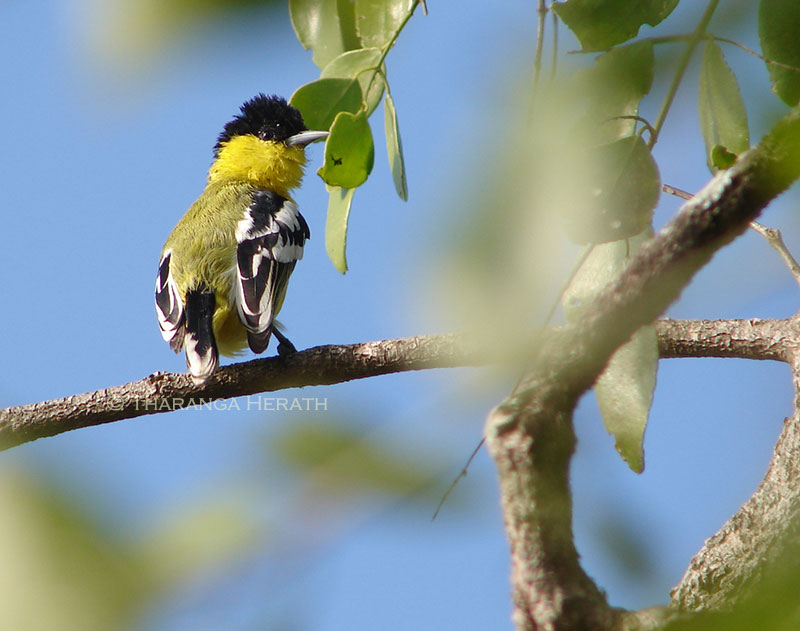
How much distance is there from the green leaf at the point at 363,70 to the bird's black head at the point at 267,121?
3534 mm

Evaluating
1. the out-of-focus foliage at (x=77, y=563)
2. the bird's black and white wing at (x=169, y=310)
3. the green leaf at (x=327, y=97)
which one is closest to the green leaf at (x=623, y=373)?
the green leaf at (x=327, y=97)

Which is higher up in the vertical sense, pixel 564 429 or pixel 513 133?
pixel 513 133

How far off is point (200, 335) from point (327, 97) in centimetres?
171

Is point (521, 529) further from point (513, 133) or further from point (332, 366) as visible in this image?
point (332, 366)

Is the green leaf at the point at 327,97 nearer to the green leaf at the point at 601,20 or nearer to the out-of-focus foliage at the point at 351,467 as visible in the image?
the green leaf at the point at 601,20

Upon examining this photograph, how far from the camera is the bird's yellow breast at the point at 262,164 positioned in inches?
204

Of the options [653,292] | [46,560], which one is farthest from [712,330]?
[46,560]

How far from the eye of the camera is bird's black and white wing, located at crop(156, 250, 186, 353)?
3629 mm

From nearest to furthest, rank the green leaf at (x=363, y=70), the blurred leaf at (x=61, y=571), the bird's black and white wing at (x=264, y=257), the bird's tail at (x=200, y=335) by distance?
1. the blurred leaf at (x=61, y=571)
2. the green leaf at (x=363, y=70)
3. the bird's tail at (x=200, y=335)
4. the bird's black and white wing at (x=264, y=257)

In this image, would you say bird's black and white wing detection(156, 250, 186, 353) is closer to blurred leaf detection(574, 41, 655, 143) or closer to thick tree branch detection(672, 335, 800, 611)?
thick tree branch detection(672, 335, 800, 611)

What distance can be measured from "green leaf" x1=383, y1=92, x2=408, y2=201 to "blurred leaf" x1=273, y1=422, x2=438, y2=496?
117 cm

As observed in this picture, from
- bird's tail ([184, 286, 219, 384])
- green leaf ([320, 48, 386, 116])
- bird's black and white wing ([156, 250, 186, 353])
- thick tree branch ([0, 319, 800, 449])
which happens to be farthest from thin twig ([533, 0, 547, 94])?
bird's black and white wing ([156, 250, 186, 353])

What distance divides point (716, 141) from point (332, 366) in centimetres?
164

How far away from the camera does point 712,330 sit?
9.28 ft
